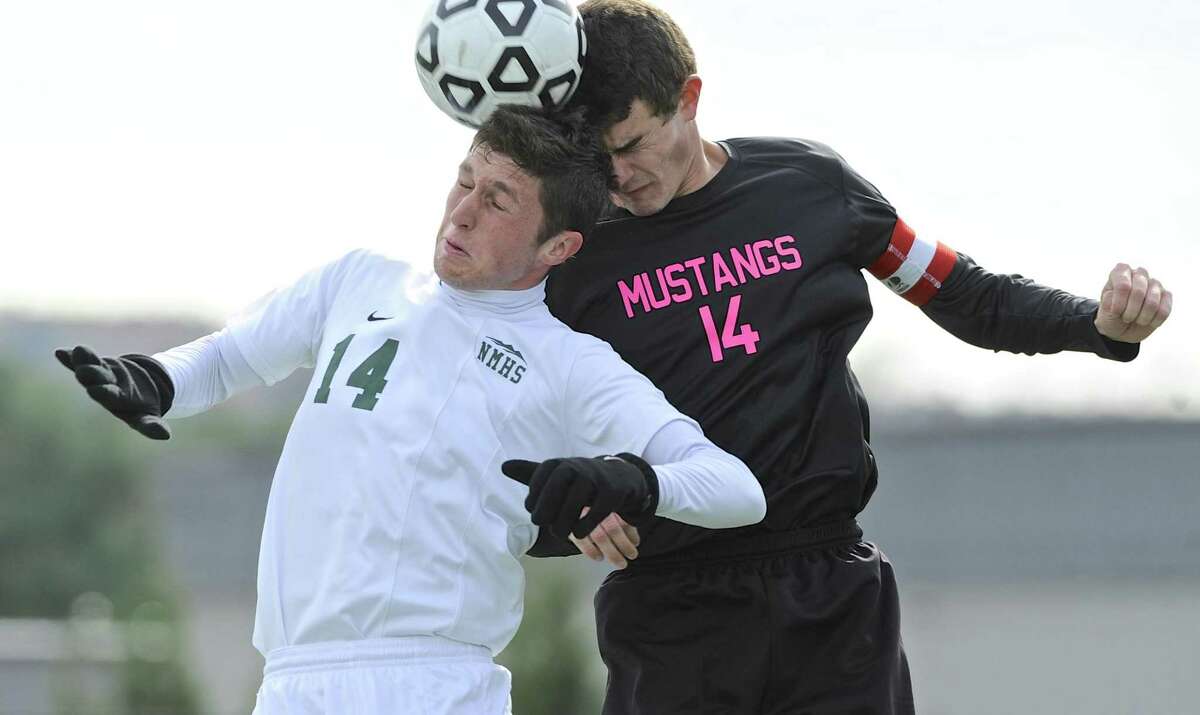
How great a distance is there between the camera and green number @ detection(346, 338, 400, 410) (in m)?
4.01

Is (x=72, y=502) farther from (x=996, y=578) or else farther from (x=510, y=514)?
(x=510, y=514)

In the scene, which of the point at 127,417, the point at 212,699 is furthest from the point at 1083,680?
the point at 127,417

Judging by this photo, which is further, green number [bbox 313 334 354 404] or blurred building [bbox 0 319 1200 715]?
blurred building [bbox 0 319 1200 715]

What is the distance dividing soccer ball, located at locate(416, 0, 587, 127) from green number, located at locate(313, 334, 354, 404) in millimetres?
707

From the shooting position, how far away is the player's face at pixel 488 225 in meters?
4.12

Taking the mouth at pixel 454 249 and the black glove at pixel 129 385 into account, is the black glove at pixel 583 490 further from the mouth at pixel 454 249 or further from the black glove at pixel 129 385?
the black glove at pixel 129 385

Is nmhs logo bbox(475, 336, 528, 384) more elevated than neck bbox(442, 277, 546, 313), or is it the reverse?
neck bbox(442, 277, 546, 313)

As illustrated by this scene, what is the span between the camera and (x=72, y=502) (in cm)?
3747

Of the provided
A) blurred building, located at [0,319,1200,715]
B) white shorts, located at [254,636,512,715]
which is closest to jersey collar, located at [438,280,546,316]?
white shorts, located at [254,636,512,715]

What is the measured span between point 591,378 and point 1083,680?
72.3 feet

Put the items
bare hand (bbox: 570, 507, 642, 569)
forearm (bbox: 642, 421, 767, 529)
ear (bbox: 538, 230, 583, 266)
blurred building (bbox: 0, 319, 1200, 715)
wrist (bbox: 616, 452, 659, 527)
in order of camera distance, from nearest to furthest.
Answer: wrist (bbox: 616, 452, 659, 527) < forearm (bbox: 642, 421, 767, 529) < bare hand (bbox: 570, 507, 642, 569) < ear (bbox: 538, 230, 583, 266) < blurred building (bbox: 0, 319, 1200, 715)

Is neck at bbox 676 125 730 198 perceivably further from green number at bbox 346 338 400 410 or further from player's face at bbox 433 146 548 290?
green number at bbox 346 338 400 410

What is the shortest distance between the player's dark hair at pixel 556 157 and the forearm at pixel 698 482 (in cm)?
68

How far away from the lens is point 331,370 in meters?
4.11
